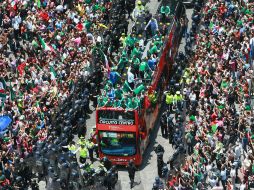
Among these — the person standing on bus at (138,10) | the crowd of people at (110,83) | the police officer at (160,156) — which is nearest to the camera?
the crowd of people at (110,83)

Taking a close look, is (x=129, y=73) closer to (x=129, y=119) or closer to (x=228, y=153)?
(x=129, y=119)

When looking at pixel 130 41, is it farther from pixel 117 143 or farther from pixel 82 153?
pixel 82 153

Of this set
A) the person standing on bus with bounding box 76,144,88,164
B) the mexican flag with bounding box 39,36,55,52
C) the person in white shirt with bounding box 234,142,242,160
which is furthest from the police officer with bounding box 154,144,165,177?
the mexican flag with bounding box 39,36,55,52

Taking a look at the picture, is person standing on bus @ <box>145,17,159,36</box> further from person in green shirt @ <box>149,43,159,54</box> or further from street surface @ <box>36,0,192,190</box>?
street surface @ <box>36,0,192,190</box>

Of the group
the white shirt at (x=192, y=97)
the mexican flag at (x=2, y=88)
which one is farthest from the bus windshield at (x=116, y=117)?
the mexican flag at (x=2, y=88)

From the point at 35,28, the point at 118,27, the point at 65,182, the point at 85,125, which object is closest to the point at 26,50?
the point at 35,28

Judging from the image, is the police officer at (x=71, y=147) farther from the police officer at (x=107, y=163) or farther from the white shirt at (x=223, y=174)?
the white shirt at (x=223, y=174)

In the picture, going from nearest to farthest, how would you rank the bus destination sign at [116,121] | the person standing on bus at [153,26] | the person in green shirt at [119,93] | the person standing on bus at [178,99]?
the bus destination sign at [116,121], the person in green shirt at [119,93], the person standing on bus at [178,99], the person standing on bus at [153,26]
